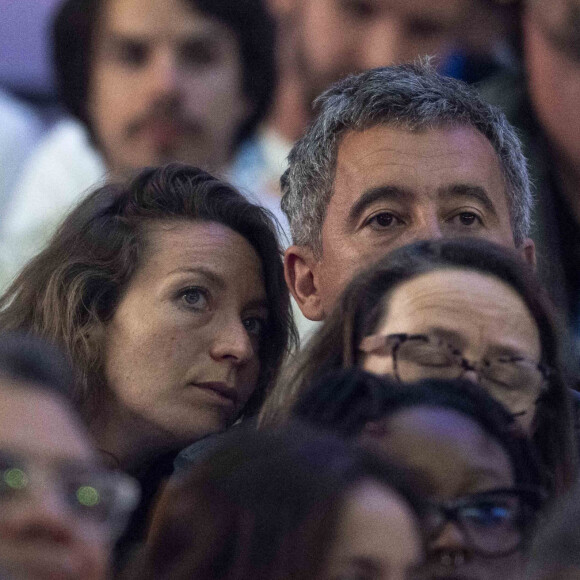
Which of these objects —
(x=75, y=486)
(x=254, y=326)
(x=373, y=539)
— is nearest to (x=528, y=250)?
(x=254, y=326)

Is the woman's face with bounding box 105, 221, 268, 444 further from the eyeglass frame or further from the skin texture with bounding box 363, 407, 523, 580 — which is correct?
the skin texture with bounding box 363, 407, 523, 580

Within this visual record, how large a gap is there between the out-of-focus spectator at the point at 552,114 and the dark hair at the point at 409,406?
2739mm

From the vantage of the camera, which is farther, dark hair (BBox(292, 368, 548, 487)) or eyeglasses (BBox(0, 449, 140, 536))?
dark hair (BBox(292, 368, 548, 487))

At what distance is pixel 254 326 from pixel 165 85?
81.5 inches

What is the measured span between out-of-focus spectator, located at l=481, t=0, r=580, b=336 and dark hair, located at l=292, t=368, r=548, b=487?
2.74 metres

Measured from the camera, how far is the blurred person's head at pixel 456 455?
199 cm

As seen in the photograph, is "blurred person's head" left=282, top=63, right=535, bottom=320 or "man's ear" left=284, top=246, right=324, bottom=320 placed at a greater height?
"blurred person's head" left=282, top=63, right=535, bottom=320

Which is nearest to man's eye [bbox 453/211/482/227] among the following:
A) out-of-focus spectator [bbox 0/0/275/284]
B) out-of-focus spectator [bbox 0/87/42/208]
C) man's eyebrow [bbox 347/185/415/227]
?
man's eyebrow [bbox 347/185/415/227]

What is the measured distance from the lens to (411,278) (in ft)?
8.58

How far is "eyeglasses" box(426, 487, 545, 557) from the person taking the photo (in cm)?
198

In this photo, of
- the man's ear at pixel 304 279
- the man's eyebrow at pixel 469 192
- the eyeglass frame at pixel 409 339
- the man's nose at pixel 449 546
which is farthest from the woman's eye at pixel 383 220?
the man's nose at pixel 449 546

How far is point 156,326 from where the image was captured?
3191 mm

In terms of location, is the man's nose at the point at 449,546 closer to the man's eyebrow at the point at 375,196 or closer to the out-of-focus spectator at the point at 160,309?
the out-of-focus spectator at the point at 160,309

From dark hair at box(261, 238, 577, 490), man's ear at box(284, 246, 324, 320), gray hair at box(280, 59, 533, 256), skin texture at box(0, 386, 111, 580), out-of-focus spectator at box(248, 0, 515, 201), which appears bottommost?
skin texture at box(0, 386, 111, 580)
